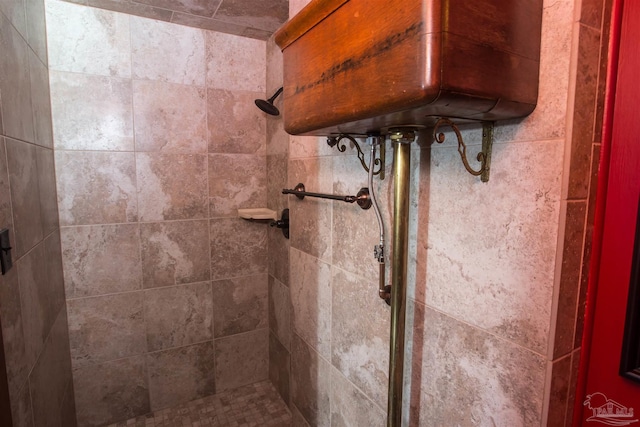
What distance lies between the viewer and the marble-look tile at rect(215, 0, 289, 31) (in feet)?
4.52

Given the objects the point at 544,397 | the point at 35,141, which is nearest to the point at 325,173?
the point at 544,397

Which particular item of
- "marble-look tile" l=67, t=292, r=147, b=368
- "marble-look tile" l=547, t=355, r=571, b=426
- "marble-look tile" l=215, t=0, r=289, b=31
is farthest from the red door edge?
"marble-look tile" l=67, t=292, r=147, b=368

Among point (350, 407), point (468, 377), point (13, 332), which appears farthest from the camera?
point (350, 407)

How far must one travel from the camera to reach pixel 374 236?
881mm

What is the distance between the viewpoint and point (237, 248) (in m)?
1.82

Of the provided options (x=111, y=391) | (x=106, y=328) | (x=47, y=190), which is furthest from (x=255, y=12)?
(x=111, y=391)

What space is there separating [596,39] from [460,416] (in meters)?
0.69

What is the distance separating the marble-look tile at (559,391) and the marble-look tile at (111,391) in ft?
5.55

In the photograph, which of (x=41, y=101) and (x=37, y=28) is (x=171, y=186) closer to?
(x=41, y=101)

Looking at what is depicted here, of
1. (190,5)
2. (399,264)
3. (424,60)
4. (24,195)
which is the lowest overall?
(399,264)

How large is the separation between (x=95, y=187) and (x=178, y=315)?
0.71 m

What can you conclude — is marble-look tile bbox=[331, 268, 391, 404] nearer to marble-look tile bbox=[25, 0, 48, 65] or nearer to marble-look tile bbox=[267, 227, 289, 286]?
marble-look tile bbox=[267, 227, 289, 286]

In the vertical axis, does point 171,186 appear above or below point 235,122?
below

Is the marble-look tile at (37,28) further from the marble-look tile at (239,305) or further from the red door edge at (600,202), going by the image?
the red door edge at (600,202)
